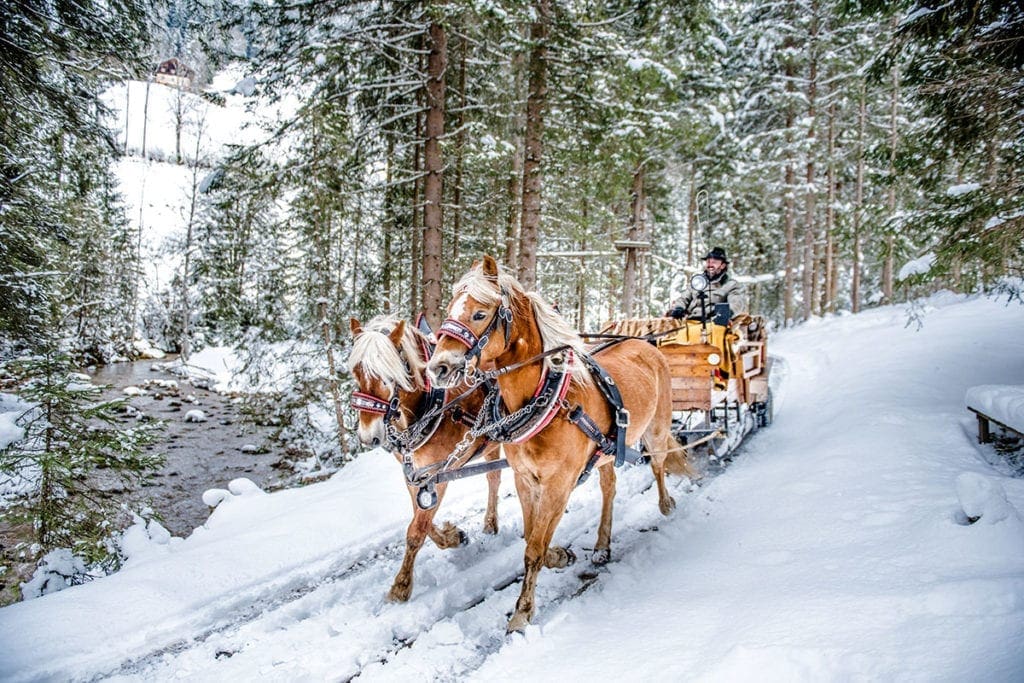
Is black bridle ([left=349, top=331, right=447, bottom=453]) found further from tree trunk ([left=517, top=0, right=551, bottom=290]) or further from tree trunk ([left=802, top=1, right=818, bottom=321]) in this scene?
tree trunk ([left=802, top=1, right=818, bottom=321])

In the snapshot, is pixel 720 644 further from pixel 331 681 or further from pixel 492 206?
pixel 492 206

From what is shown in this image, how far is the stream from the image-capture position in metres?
8.95

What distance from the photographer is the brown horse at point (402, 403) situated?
A: 11.8ft

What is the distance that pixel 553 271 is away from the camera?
1769cm

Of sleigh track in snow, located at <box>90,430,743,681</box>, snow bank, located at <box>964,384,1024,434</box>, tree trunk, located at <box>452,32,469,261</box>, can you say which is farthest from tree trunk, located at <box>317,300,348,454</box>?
snow bank, located at <box>964,384,1024,434</box>

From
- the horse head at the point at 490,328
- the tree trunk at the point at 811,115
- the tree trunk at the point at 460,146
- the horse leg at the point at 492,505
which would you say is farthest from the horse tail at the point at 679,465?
the tree trunk at the point at 811,115

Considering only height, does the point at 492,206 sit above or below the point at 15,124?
above

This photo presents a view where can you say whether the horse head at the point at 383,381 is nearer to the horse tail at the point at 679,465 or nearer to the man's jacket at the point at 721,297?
the horse tail at the point at 679,465

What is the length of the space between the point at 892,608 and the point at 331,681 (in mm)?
3071

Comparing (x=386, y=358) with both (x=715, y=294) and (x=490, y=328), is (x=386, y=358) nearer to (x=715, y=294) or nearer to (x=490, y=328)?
(x=490, y=328)

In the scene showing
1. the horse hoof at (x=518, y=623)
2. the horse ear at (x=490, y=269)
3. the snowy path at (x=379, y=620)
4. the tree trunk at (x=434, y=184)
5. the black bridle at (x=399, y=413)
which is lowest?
the snowy path at (x=379, y=620)

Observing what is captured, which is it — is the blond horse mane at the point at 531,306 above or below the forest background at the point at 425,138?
below

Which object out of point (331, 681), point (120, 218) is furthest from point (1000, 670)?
point (120, 218)

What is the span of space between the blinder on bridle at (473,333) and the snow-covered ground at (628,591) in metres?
1.85
